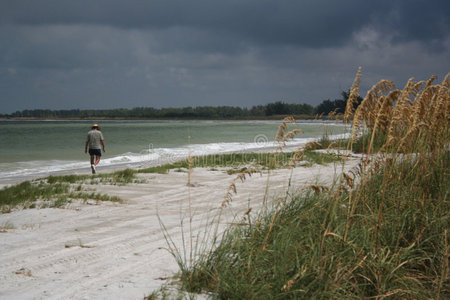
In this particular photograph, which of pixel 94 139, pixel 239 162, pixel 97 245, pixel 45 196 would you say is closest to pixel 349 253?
pixel 97 245

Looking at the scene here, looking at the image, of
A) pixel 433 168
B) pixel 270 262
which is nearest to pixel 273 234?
pixel 270 262

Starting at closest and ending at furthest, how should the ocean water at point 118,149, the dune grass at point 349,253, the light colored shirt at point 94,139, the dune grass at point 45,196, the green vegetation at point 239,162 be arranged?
the dune grass at point 349,253 < the dune grass at point 45,196 < the green vegetation at point 239,162 < the light colored shirt at point 94,139 < the ocean water at point 118,149

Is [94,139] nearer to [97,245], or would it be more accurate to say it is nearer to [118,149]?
[97,245]

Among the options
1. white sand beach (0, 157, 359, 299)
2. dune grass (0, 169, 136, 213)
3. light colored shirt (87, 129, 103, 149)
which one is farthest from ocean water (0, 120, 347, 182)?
dune grass (0, 169, 136, 213)

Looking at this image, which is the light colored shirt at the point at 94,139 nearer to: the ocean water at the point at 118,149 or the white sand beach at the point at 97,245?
the ocean water at the point at 118,149

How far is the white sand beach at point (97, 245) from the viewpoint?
9.82 feet

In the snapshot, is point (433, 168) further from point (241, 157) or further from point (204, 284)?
point (241, 157)

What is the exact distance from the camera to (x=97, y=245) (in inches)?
160

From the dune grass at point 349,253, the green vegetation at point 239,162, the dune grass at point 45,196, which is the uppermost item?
the dune grass at point 349,253

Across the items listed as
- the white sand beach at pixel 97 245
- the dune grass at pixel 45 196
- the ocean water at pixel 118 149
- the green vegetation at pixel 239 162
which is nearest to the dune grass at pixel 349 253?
the white sand beach at pixel 97 245

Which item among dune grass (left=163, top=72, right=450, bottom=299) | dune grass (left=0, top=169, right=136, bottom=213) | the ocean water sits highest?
dune grass (left=163, top=72, right=450, bottom=299)

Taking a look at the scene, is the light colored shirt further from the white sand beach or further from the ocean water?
the white sand beach

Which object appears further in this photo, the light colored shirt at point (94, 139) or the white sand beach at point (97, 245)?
the light colored shirt at point (94, 139)

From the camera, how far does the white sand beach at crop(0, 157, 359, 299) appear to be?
9.82 ft
